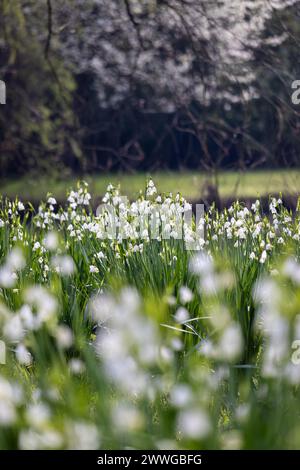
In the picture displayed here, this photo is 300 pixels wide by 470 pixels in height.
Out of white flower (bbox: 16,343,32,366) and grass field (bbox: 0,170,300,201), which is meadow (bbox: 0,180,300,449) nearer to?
white flower (bbox: 16,343,32,366)

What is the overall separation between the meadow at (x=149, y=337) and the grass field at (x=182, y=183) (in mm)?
2228

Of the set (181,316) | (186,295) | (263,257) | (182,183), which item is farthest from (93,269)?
(182,183)

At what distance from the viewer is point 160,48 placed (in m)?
8.66

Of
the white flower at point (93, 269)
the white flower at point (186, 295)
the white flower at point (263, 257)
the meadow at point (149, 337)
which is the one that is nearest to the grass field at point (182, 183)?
the meadow at point (149, 337)

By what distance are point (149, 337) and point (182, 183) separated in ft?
20.2

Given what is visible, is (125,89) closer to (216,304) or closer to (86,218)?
(86,218)

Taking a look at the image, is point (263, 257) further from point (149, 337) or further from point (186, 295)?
point (149, 337)

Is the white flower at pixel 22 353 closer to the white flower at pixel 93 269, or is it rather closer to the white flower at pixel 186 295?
the white flower at pixel 186 295

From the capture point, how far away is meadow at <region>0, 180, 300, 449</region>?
166 centimetres

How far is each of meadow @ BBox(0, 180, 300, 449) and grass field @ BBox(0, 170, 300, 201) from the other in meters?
2.23

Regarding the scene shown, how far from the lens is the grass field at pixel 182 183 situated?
7.11 meters

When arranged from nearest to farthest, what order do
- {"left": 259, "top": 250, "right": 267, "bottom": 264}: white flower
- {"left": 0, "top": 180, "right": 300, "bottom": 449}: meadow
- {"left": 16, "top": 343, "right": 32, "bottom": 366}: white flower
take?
{"left": 0, "top": 180, "right": 300, "bottom": 449}: meadow
{"left": 16, "top": 343, "right": 32, "bottom": 366}: white flower
{"left": 259, "top": 250, "right": 267, "bottom": 264}: white flower

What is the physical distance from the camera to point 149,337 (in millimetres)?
1555

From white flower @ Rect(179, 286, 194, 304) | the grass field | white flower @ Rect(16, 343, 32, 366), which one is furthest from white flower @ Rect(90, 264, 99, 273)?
the grass field
